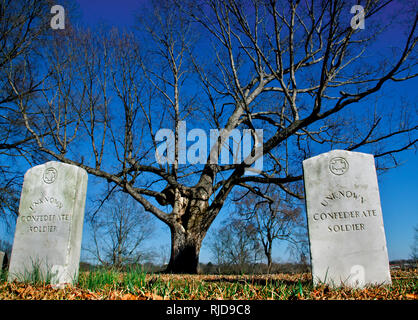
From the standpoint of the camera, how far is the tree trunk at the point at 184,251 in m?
10.2

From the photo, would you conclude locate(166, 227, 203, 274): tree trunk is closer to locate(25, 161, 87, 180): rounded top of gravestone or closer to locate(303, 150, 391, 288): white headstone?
locate(25, 161, 87, 180): rounded top of gravestone

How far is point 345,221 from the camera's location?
5105 millimetres

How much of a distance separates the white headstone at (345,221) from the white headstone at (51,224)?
4.26m

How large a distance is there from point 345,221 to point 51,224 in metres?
5.24

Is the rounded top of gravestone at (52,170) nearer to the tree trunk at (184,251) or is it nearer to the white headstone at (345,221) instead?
the white headstone at (345,221)

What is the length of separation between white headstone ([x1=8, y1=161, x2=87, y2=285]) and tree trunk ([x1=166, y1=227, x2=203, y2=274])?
4.49 m

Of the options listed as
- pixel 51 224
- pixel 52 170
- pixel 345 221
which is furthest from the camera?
pixel 52 170

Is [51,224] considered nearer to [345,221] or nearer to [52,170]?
[52,170]

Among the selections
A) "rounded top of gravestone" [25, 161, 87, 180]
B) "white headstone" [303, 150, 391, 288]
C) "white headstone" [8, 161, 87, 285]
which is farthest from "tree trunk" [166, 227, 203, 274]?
"white headstone" [303, 150, 391, 288]

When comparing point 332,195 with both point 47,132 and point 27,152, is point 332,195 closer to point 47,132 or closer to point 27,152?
point 47,132

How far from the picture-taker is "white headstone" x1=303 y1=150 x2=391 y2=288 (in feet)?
16.1

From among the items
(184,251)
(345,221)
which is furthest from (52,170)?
(345,221)
